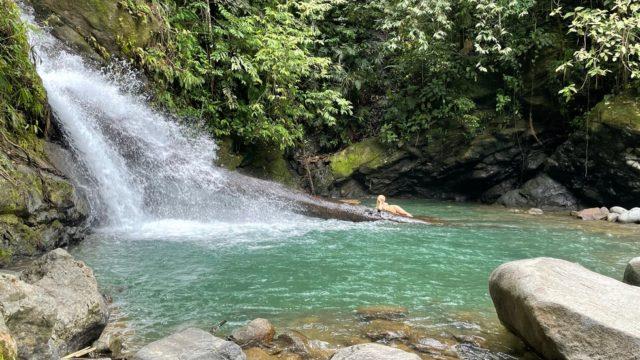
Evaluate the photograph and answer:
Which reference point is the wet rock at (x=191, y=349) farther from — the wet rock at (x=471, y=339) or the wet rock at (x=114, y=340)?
the wet rock at (x=471, y=339)

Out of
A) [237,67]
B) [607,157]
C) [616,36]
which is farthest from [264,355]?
[607,157]

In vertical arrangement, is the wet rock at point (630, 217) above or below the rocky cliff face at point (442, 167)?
below

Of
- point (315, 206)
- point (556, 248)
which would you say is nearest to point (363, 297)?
point (556, 248)

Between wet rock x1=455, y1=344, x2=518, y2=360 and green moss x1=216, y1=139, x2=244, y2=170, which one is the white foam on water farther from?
wet rock x1=455, y1=344, x2=518, y2=360

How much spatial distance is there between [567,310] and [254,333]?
2.60m

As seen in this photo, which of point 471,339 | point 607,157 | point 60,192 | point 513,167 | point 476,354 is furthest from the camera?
point 513,167

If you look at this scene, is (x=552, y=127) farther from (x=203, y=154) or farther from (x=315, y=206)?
(x=203, y=154)

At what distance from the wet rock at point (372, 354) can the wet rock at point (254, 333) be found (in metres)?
0.93

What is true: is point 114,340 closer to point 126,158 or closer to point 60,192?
point 60,192

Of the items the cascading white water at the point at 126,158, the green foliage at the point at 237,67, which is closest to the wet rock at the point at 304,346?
the cascading white water at the point at 126,158

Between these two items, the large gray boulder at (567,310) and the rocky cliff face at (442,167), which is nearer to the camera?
the large gray boulder at (567,310)

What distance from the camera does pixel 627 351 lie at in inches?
127

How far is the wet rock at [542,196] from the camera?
14.2m

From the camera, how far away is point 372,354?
3461 millimetres
